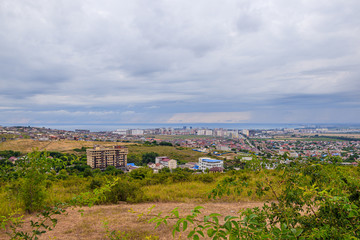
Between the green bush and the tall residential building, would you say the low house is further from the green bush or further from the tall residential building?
the green bush

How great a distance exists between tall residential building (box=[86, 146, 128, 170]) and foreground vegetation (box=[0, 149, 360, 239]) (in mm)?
23670

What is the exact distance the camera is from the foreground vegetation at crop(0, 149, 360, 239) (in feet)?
4.82

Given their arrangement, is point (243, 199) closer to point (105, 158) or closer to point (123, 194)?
point (123, 194)

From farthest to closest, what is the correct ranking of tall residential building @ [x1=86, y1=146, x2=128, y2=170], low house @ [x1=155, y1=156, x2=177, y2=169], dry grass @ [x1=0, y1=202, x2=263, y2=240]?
low house @ [x1=155, y1=156, x2=177, y2=169] < tall residential building @ [x1=86, y1=146, x2=128, y2=170] < dry grass @ [x1=0, y1=202, x2=263, y2=240]

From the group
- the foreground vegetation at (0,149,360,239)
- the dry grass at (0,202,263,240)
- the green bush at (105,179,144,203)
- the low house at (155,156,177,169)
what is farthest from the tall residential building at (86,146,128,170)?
the dry grass at (0,202,263,240)

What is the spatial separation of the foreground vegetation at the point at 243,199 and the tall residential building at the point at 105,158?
23.7 m

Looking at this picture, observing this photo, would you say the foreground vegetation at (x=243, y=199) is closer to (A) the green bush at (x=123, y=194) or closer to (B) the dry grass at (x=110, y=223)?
(A) the green bush at (x=123, y=194)

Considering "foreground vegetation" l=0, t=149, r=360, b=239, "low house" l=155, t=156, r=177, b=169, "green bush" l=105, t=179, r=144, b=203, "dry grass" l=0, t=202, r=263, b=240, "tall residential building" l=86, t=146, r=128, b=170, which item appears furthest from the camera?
"low house" l=155, t=156, r=177, b=169

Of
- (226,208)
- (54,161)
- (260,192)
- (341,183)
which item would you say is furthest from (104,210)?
(341,183)

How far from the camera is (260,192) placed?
2.79 meters

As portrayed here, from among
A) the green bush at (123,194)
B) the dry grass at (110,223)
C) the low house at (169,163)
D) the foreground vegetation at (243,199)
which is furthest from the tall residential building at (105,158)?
the dry grass at (110,223)

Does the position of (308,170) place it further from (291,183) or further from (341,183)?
(341,183)

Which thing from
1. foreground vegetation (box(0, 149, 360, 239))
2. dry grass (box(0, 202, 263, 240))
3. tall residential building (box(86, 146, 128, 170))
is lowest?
tall residential building (box(86, 146, 128, 170))

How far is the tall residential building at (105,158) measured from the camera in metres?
29.6
